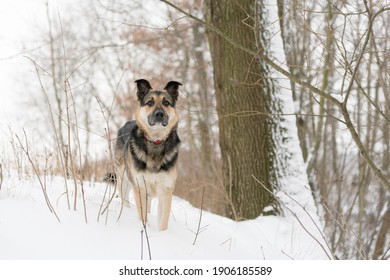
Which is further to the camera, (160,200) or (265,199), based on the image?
(265,199)

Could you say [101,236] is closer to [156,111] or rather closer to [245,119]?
[156,111]

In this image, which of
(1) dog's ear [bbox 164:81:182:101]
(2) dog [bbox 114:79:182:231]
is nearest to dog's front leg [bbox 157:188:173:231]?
(2) dog [bbox 114:79:182:231]

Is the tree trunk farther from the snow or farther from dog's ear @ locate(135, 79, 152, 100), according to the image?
dog's ear @ locate(135, 79, 152, 100)

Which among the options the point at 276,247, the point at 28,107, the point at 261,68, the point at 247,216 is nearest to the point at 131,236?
the point at 276,247

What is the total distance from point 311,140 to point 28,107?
1216 centimetres

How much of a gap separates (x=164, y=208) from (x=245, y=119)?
241 centimetres

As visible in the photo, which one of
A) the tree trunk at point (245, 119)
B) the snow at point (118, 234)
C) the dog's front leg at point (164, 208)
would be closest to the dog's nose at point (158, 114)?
the dog's front leg at point (164, 208)

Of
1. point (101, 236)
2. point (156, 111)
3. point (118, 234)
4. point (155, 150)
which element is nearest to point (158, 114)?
point (156, 111)

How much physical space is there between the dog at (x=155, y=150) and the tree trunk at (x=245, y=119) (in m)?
1.91

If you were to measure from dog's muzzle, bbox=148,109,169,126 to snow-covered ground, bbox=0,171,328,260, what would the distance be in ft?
3.41

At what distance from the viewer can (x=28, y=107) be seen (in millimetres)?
20156

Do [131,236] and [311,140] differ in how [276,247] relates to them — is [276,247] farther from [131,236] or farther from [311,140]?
[311,140]

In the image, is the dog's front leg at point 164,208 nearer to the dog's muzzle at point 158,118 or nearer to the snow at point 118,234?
the snow at point 118,234

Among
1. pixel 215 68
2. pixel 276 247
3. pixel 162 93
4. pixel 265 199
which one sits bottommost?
pixel 276 247
